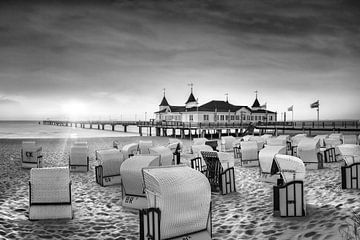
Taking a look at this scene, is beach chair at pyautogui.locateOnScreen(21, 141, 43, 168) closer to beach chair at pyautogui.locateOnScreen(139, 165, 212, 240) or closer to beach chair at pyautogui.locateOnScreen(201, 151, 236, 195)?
beach chair at pyautogui.locateOnScreen(201, 151, 236, 195)

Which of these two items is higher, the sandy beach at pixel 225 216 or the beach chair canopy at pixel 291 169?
the beach chair canopy at pixel 291 169

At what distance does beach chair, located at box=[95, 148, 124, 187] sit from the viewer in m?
12.8

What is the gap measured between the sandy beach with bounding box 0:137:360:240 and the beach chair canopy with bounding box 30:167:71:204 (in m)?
0.65

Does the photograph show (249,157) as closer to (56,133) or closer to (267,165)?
(267,165)

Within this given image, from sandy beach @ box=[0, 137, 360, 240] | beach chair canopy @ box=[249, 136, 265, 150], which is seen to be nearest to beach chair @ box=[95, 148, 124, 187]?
sandy beach @ box=[0, 137, 360, 240]

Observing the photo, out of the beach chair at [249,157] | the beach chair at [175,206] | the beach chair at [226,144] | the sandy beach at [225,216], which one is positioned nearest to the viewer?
the beach chair at [175,206]

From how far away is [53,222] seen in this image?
27.9 ft

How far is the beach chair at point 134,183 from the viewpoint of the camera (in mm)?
9672

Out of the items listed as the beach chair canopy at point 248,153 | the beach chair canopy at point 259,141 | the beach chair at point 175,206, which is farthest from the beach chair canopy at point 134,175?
the beach chair canopy at point 259,141

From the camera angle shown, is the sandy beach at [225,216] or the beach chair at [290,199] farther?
the beach chair at [290,199]

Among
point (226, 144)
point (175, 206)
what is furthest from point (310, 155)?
point (175, 206)

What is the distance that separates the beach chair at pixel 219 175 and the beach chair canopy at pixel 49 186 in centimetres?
549

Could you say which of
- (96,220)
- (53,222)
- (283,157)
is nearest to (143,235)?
(96,220)

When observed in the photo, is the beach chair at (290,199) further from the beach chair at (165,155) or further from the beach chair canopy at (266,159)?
the beach chair at (165,155)
